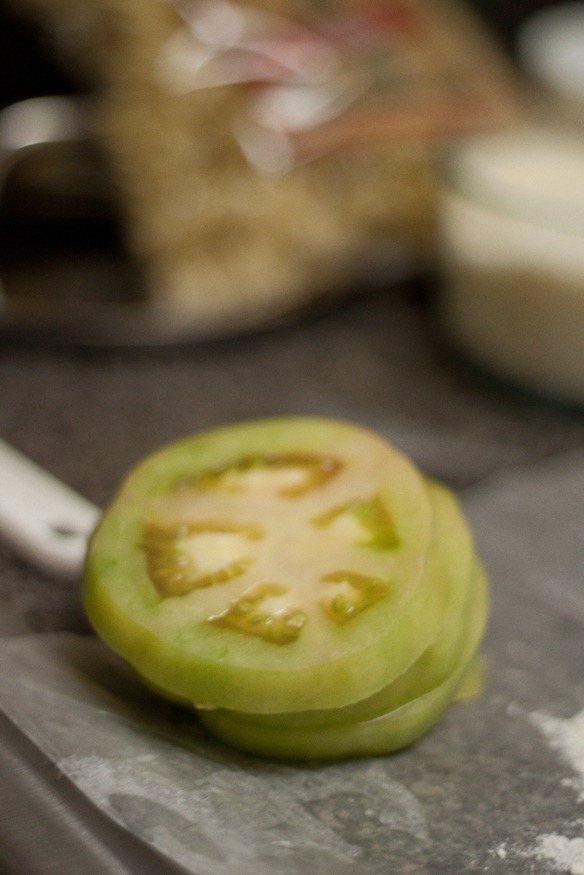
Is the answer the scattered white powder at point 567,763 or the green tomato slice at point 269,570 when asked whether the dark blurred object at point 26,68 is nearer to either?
the green tomato slice at point 269,570

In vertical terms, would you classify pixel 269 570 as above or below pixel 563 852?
above

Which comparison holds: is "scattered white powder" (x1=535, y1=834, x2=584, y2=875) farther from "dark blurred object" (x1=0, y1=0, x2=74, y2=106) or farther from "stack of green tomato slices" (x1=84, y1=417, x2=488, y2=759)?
"dark blurred object" (x1=0, y1=0, x2=74, y2=106)

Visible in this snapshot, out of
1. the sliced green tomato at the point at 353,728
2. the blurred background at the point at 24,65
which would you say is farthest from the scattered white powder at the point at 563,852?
the blurred background at the point at 24,65

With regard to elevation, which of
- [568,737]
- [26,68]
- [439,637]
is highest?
[26,68]

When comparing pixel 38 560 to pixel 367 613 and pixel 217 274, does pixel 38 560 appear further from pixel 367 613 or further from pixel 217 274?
pixel 217 274

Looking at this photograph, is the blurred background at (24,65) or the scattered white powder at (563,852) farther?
the blurred background at (24,65)

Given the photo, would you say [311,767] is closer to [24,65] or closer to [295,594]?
[295,594]

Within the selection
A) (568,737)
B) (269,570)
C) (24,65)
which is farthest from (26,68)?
(568,737)
